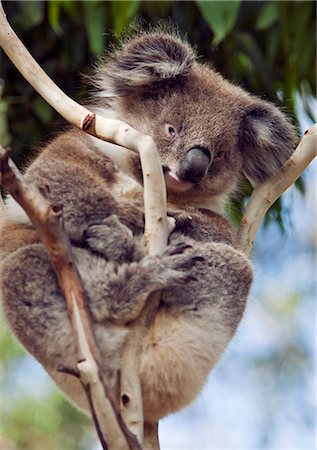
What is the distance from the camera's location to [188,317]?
251 centimetres

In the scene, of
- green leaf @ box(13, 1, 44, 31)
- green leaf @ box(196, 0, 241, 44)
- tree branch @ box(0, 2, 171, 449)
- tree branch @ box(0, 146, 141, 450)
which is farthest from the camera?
green leaf @ box(13, 1, 44, 31)

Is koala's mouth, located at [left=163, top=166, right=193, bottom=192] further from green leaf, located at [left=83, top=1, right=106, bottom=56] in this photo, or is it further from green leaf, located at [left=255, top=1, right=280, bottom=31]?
green leaf, located at [left=255, top=1, right=280, bottom=31]

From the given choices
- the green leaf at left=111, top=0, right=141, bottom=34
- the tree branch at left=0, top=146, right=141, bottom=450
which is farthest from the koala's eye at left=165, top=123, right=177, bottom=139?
the green leaf at left=111, top=0, right=141, bottom=34

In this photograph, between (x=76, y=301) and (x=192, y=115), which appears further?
(x=192, y=115)

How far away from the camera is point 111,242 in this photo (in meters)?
2.45

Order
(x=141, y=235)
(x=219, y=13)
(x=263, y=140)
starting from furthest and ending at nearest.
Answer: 1. (x=219, y=13)
2. (x=263, y=140)
3. (x=141, y=235)

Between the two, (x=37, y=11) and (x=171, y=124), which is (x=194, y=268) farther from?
(x=37, y=11)

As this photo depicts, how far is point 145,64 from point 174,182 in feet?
1.39

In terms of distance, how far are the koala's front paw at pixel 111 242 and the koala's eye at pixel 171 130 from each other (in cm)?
54

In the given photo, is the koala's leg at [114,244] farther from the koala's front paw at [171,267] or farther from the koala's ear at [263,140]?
the koala's ear at [263,140]

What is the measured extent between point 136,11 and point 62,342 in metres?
2.57

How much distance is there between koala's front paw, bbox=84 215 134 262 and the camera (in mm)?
2445

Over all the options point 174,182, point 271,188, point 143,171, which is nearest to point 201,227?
point 174,182

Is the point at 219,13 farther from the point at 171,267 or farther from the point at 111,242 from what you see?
the point at 171,267
